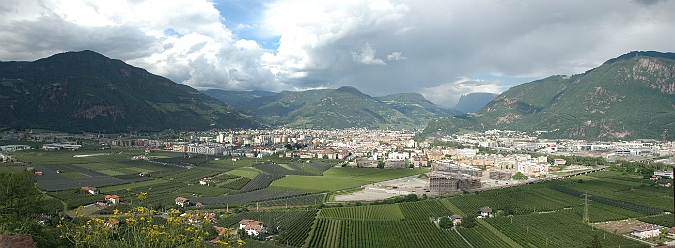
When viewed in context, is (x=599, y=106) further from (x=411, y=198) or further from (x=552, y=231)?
(x=552, y=231)

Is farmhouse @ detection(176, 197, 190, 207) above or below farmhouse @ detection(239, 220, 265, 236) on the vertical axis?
above

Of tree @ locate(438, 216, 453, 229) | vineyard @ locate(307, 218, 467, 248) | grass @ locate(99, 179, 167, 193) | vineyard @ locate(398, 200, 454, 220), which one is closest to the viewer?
vineyard @ locate(307, 218, 467, 248)

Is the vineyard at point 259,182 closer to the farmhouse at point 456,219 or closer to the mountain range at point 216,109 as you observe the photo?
the farmhouse at point 456,219

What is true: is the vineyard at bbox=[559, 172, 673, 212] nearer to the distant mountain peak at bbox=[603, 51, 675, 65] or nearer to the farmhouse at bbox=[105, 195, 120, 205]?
the farmhouse at bbox=[105, 195, 120, 205]

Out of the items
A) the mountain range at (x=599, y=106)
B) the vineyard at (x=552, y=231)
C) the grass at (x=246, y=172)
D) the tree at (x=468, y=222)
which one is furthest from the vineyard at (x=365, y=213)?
the mountain range at (x=599, y=106)

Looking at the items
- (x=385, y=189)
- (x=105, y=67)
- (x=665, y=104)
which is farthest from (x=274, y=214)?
(x=105, y=67)

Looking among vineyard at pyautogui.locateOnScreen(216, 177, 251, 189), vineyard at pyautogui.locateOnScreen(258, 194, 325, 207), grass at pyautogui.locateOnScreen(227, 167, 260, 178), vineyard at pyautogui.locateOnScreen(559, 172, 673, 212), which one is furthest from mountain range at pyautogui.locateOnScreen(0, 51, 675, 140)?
vineyard at pyautogui.locateOnScreen(258, 194, 325, 207)
